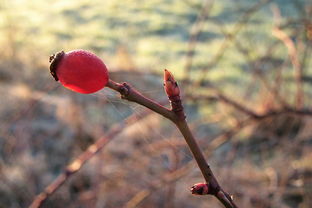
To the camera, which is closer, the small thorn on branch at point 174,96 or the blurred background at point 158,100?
the small thorn on branch at point 174,96

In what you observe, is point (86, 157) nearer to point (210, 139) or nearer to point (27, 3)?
point (210, 139)

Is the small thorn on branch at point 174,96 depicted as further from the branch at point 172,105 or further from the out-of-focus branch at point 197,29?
the out-of-focus branch at point 197,29

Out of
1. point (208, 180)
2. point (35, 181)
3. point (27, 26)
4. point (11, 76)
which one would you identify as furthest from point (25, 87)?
point (208, 180)

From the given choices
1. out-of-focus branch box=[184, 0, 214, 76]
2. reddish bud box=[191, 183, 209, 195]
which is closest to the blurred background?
out-of-focus branch box=[184, 0, 214, 76]

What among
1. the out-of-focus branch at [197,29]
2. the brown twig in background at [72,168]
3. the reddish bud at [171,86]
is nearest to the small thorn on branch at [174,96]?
the reddish bud at [171,86]

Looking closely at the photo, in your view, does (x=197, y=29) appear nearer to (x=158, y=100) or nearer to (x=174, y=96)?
(x=158, y=100)

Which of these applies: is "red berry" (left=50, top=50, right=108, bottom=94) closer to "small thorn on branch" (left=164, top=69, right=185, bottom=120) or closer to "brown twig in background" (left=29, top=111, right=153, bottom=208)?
"small thorn on branch" (left=164, top=69, right=185, bottom=120)

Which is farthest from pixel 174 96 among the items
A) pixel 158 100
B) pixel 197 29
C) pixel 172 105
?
pixel 158 100
